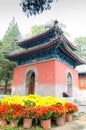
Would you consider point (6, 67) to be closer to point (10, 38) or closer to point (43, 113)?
point (43, 113)

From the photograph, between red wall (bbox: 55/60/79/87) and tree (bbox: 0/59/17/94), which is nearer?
red wall (bbox: 55/60/79/87)

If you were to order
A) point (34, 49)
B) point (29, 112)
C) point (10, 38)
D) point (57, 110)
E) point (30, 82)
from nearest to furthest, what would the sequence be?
point (29, 112), point (57, 110), point (34, 49), point (30, 82), point (10, 38)

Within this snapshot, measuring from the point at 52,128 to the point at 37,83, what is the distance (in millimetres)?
10061

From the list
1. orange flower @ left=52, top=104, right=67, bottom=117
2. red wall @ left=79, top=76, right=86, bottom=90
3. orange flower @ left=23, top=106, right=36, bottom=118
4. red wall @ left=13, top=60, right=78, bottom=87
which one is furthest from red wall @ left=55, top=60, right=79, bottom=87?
orange flower @ left=23, top=106, right=36, bottom=118

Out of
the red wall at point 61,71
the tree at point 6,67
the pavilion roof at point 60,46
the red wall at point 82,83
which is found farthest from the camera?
the red wall at point 82,83

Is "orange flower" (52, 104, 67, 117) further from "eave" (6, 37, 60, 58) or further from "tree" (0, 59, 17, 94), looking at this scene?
"tree" (0, 59, 17, 94)

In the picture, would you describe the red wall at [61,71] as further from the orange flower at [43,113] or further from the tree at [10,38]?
the tree at [10,38]

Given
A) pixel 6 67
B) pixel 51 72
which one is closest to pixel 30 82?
pixel 51 72

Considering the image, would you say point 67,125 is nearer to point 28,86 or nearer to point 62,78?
point 62,78

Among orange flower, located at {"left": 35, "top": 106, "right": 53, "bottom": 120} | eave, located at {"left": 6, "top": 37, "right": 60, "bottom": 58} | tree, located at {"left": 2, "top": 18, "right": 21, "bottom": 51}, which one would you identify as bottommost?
orange flower, located at {"left": 35, "top": 106, "right": 53, "bottom": 120}

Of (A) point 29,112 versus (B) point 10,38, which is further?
(B) point 10,38

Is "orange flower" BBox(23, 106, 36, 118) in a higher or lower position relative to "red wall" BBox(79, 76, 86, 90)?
lower

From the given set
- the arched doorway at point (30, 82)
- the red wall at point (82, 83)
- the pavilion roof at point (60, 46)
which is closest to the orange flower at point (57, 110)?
the pavilion roof at point (60, 46)

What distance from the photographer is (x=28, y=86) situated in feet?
60.6
